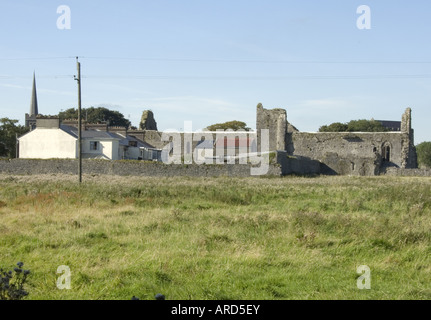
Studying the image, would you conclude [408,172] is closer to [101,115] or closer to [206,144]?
[206,144]

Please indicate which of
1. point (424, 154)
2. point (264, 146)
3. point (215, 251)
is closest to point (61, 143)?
point (264, 146)

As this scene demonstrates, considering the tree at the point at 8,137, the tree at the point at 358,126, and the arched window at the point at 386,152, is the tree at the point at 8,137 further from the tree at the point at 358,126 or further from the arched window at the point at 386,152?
the tree at the point at 358,126

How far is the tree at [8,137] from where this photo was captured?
2411 inches

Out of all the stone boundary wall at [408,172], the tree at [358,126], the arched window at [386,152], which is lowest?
the stone boundary wall at [408,172]

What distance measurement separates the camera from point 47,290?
8.20 metres

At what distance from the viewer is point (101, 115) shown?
10344 cm

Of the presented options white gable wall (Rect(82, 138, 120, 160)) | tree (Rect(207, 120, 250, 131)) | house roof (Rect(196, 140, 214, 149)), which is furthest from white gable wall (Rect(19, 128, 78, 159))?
tree (Rect(207, 120, 250, 131))

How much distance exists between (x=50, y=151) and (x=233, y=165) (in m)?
21.4

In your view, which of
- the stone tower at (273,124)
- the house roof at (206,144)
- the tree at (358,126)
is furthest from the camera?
the tree at (358,126)

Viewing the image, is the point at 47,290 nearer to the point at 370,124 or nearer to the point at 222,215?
the point at 222,215

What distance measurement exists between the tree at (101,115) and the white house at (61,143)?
47237 mm

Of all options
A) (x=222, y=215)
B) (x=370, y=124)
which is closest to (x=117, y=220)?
(x=222, y=215)

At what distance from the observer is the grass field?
846cm

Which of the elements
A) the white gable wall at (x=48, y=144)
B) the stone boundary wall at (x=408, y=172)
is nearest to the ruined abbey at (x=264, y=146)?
the white gable wall at (x=48, y=144)
